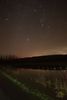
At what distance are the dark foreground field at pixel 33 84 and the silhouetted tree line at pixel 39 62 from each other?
2 centimetres

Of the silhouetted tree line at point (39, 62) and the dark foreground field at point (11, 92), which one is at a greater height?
the silhouetted tree line at point (39, 62)

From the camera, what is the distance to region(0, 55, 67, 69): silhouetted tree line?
1.88 ft

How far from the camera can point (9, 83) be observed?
2.20 ft

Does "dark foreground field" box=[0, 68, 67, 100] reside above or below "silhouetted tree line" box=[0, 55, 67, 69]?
below

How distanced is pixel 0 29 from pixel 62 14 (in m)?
0.22

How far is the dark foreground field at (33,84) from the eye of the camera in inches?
24.4

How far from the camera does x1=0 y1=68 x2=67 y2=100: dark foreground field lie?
62 centimetres

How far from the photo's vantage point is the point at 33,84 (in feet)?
2.13

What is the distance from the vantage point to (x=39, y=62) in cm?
62

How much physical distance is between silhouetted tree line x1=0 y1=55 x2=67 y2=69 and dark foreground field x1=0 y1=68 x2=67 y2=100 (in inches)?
0.8

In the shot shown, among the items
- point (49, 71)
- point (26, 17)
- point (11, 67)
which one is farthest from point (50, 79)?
point (26, 17)

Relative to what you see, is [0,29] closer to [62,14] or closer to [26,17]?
[26,17]

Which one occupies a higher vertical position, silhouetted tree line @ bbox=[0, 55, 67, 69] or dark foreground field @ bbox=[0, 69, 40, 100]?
silhouetted tree line @ bbox=[0, 55, 67, 69]

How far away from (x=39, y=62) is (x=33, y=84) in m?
0.08
